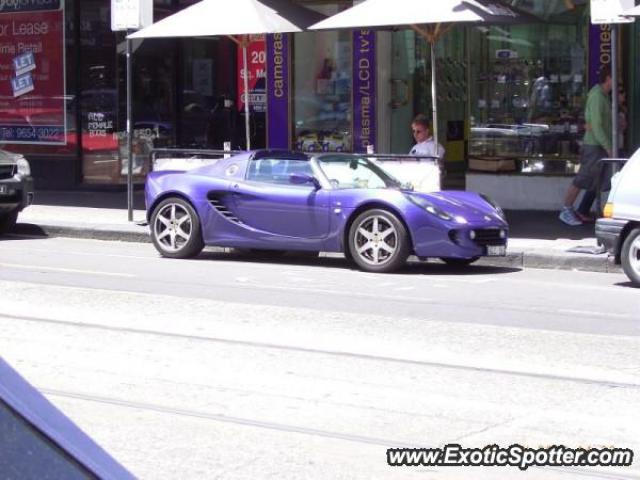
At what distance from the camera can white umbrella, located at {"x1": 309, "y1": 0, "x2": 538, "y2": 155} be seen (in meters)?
14.1

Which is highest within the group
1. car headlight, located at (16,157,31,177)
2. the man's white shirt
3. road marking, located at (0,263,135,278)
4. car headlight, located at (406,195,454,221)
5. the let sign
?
the let sign

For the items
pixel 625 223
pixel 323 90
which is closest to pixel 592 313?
pixel 625 223

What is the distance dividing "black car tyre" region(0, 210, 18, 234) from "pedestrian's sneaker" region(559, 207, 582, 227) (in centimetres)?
756

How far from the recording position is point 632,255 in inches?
455

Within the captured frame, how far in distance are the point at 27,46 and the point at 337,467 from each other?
17595 millimetres

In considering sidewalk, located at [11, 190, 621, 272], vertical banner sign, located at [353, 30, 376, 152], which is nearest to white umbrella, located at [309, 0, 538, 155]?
sidewalk, located at [11, 190, 621, 272]

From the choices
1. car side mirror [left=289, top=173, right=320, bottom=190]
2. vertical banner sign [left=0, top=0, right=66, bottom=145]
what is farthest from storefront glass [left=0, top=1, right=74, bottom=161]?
car side mirror [left=289, top=173, right=320, bottom=190]

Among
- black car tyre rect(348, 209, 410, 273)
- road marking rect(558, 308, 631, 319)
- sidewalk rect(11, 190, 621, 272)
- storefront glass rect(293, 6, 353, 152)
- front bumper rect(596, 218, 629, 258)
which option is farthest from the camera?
storefront glass rect(293, 6, 353, 152)

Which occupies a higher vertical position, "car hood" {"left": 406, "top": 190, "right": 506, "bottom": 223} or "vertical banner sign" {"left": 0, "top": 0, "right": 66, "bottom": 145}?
"vertical banner sign" {"left": 0, "top": 0, "right": 66, "bottom": 145}

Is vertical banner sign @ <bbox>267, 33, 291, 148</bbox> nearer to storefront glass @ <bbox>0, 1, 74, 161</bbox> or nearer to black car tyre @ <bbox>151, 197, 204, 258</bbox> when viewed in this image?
storefront glass @ <bbox>0, 1, 74, 161</bbox>

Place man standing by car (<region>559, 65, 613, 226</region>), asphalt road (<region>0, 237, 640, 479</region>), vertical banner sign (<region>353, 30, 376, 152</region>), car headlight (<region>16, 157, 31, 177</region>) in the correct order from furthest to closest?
vertical banner sign (<region>353, 30, 376, 152</region>)
car headlight (<region>16, 157, 31, 177</region>)
man standing by car (<region>559, 65, 613, 226</region>)
asphalt road (<region>0, 237, 640, 479</region>)

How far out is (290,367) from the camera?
24.7 ft

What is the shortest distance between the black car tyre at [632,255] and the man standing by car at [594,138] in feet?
12.7

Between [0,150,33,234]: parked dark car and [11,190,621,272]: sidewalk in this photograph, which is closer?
[11,190,621,272]: sidewalk
